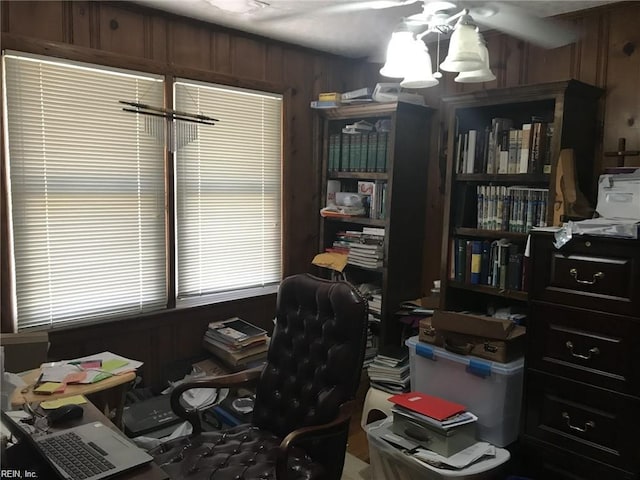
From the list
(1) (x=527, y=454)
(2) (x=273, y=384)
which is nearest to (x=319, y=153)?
Result: (2) (x=273, y=384)

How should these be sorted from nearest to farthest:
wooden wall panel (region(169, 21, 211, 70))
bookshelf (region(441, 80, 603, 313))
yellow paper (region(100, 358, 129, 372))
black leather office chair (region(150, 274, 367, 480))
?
black leather office chair (region(150, 274, 367, 480)) < yellow paper (region(100, 358, 129, 372)) < bookshelf (region(441, 80, 603, 313)) < wooden wall panel (region(169, 21, 211, 70))

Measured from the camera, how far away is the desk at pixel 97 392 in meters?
1.93

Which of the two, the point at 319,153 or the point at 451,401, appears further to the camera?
the point at 319,153

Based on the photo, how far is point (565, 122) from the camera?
7.85ft

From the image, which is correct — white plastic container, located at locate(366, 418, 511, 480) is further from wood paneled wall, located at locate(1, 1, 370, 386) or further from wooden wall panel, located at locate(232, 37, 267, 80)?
wooden wall panel, located at locate(232, 37, 267, 80)

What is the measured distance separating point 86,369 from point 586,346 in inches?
80.9

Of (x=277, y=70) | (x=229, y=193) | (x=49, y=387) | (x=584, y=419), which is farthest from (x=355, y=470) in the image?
(x=277, y=70)

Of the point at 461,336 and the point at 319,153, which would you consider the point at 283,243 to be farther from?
the point at 461,336

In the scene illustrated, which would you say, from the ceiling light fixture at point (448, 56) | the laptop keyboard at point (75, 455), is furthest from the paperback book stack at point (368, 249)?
the laptop keyboard at point (75, 455)

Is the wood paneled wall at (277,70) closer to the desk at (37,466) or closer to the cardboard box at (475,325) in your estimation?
the cardboard box at (475,325)

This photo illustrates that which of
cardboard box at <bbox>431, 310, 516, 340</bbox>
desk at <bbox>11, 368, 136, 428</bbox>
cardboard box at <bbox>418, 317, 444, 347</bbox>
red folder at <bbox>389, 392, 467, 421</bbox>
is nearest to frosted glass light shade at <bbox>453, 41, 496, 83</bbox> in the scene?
cardboard box at <bbox>431, 310, 516, 340</bbox>

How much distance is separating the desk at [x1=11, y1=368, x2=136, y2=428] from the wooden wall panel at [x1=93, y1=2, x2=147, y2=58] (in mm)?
1655

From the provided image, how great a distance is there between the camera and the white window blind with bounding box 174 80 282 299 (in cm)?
310

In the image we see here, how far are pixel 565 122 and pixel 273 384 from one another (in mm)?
1752
